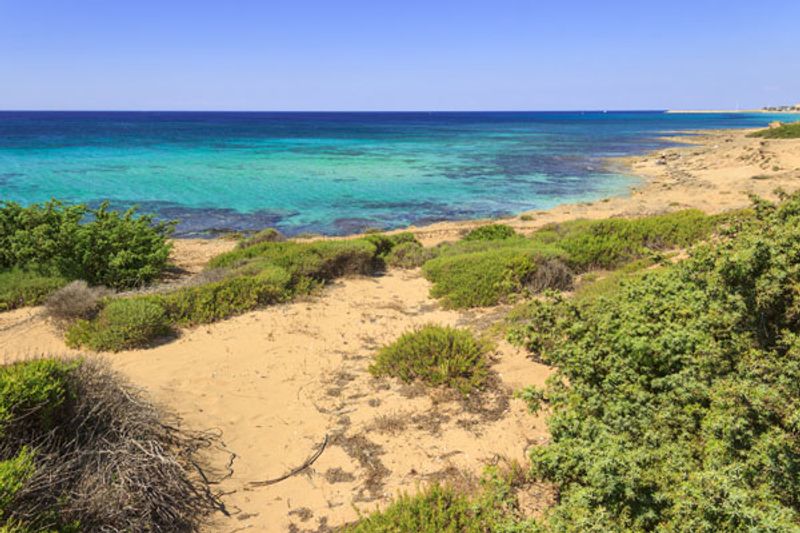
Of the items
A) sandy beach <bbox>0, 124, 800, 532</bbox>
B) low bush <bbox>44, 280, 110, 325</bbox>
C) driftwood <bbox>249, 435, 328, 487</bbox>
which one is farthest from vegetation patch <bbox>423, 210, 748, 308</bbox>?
low bush <bbox>44, 280, 110, 325</bbox>

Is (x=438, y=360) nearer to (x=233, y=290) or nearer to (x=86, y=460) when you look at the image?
(x=86, y=460)

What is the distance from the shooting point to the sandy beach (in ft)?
16.6

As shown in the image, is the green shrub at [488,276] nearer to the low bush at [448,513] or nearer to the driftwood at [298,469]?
the driftwood at [298,469]

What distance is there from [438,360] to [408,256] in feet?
24.3

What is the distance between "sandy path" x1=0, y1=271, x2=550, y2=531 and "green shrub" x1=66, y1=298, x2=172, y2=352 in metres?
0.28

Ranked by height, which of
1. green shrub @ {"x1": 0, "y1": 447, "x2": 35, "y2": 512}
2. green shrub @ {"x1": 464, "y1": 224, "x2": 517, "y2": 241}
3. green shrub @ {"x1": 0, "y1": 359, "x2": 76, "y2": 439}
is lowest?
green shrub @ {"x1": 464, "y1": 224, "x2": 517, "y2": 241}

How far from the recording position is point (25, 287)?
10.6 meters

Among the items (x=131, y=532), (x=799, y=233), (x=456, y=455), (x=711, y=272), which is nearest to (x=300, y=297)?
(x=456, y=455)

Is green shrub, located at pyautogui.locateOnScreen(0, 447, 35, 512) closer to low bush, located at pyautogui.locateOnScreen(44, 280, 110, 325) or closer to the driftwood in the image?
the driftwood

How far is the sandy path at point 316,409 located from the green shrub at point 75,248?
1837mm

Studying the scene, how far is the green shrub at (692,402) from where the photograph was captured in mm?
3271

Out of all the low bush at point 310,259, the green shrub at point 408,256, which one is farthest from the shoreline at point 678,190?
the low bush at point 310,259

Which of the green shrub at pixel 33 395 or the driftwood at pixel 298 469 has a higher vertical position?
the green shrub at pixel 33 395

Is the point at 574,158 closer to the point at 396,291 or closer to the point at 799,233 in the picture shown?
the point at 396,291
